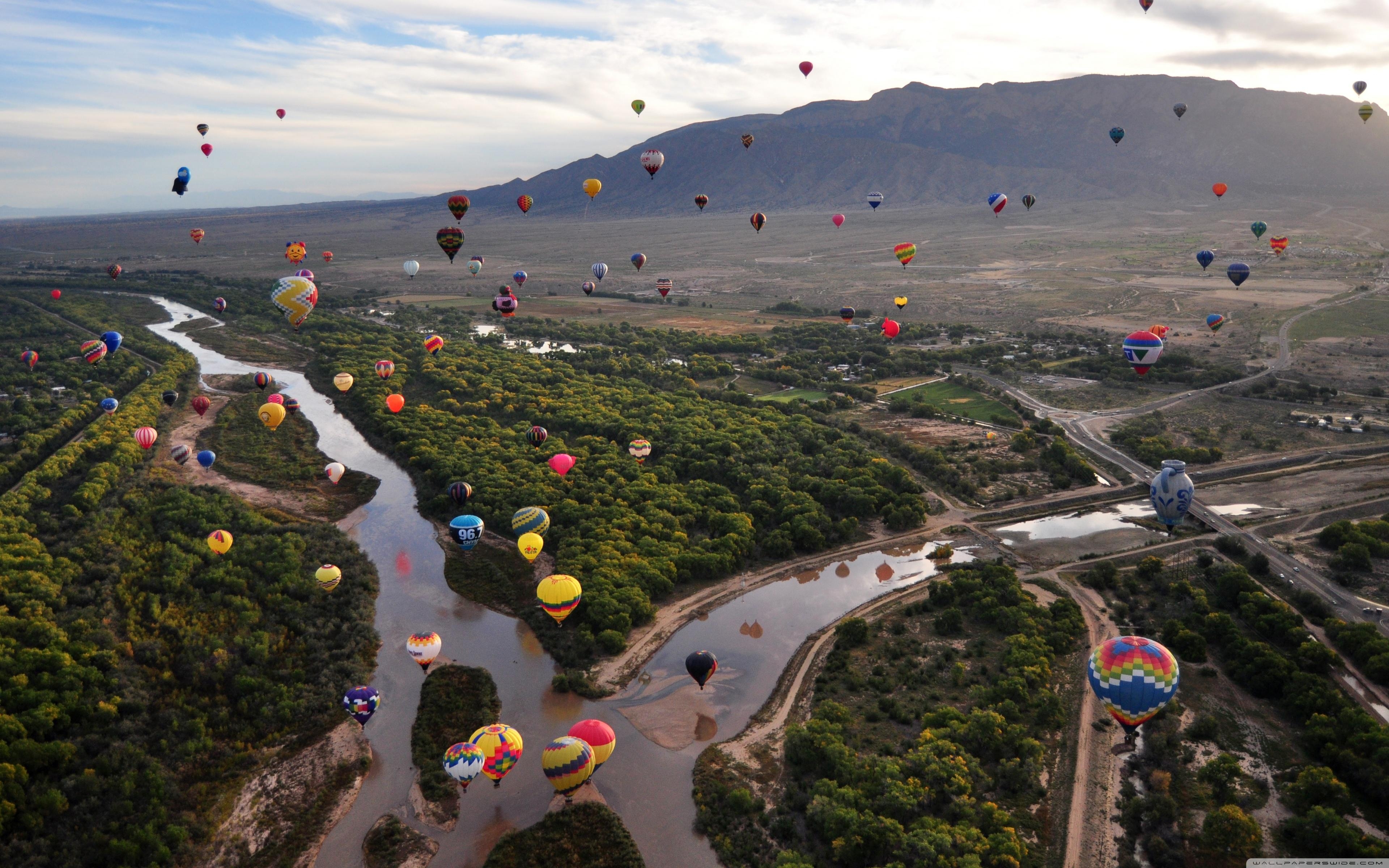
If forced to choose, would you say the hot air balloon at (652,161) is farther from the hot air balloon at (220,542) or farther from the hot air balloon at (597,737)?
the hot air balloon at (597,737)

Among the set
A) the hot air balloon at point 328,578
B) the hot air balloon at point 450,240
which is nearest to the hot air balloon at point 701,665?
the hot air balloon at point 328,578

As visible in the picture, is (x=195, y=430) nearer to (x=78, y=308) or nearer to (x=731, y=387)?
(x=731, y=387)

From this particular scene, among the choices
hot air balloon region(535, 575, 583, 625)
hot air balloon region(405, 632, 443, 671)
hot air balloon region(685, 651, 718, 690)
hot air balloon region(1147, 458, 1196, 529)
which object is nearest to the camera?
hot air balloon region(685, 651, 718, 690)

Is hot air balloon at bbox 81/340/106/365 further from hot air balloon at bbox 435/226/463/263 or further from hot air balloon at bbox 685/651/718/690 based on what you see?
hot air balloon at bbox 685/651/718/690

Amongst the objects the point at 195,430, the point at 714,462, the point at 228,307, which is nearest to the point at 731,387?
the point at 714,462

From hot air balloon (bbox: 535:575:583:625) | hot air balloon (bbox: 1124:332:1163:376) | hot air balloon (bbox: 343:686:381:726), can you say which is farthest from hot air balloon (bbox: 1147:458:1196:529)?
hot air balloon (bbox: 343:686:381:726)
